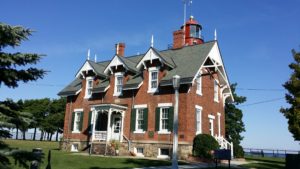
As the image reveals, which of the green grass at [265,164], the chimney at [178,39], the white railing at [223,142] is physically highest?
the chimney at [178,39]

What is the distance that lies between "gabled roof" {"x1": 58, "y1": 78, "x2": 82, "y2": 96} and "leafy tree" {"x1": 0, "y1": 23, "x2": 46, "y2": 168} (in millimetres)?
27200

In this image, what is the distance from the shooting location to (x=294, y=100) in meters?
25.5

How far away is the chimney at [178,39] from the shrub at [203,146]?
985 cm

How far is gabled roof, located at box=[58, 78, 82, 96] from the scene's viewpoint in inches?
1323

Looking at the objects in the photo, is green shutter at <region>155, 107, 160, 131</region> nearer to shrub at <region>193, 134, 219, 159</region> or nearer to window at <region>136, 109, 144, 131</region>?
window at <region>136, 109, 144, 131</region>

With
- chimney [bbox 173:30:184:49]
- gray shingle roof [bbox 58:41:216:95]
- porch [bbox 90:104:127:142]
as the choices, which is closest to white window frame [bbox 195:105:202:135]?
gray shingle roof [bbox 58:41:216:95]

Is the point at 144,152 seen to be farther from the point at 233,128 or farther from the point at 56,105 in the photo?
the point at 56,105

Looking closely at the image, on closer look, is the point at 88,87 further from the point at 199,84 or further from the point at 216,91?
the point at 216,91

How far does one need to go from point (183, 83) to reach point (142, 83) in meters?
4.47

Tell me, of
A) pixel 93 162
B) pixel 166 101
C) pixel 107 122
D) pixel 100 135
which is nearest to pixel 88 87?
pixel 107 122

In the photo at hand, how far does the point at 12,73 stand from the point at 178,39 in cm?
2555

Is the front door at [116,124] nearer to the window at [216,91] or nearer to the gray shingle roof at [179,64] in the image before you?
the gray shingle roof at [179,64]

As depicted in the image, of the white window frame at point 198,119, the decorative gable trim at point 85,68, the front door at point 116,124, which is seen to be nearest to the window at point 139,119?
the front door at point 116,124

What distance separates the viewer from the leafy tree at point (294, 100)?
81.1 ft
